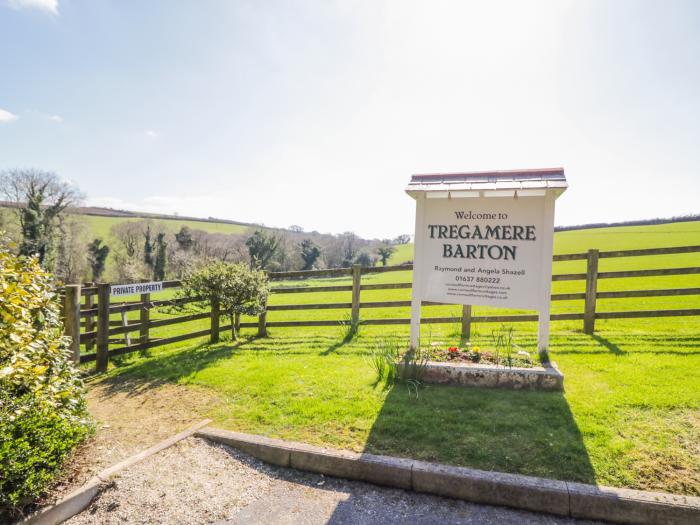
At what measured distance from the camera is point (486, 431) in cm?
387

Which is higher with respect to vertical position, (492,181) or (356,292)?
(492,181)

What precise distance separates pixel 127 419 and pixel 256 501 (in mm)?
2548

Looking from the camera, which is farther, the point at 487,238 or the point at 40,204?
the point at 40,204

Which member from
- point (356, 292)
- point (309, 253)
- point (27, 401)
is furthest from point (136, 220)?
point (27, 401)

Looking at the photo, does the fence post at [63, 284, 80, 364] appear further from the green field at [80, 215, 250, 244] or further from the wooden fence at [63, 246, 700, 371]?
the green field at [80, 215, 250, 244]

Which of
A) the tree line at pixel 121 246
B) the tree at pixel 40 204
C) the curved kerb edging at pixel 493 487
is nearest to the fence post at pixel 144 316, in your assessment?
the curved kerb edging at pixel 493 487

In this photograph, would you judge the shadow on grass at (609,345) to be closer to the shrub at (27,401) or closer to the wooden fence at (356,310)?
the wooden fence at (356,310)

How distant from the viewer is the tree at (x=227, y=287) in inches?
307

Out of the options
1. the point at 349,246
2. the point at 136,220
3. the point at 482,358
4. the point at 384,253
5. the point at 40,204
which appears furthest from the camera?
the point at 349,246

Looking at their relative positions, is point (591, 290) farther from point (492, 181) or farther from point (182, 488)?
point (182, 488)

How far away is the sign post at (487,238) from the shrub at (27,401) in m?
4.34

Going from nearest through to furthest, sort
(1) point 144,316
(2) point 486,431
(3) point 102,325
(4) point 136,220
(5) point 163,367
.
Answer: (2) point 486,431, (5) point 163,367, (3) point 102,325, (1) point 144,316, (4) point 136,220

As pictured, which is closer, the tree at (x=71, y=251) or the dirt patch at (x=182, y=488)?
the dirt patch at (x=182, y=488)

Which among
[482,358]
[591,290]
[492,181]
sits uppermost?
[492,181]
